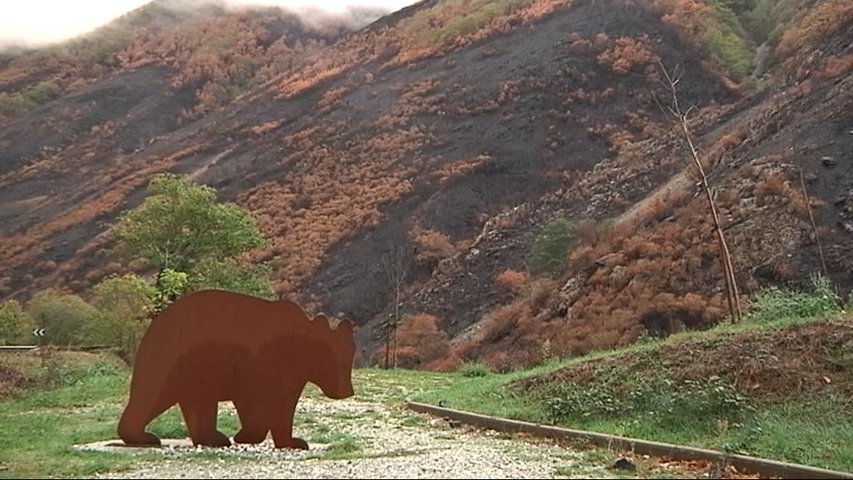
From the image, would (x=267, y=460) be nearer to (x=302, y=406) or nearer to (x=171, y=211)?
(x=302, y=406)

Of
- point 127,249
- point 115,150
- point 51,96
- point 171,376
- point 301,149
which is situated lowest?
point 171,376

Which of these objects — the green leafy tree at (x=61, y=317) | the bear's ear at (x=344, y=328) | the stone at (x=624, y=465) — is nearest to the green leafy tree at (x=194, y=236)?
the green leafy tree at (x=61, y=317)

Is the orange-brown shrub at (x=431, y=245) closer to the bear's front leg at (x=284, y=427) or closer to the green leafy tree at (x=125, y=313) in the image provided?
the green leafy tree at (x=125, y=313)

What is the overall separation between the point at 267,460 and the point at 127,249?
27.3m

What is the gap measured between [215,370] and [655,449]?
18.0ft

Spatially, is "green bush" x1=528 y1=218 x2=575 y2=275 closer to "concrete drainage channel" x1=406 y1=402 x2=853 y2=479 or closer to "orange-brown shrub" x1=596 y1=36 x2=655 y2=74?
"concrete drainage channel" x1=406 y1=402 x2=853 y2=479

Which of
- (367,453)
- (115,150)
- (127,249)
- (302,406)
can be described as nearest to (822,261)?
(302,406)

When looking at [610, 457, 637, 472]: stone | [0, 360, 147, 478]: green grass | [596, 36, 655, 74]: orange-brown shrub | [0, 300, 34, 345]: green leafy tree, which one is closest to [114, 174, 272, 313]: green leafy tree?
[0, 360, 147, 478]: green grass

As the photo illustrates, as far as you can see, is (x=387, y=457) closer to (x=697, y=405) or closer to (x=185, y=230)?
(x=697, y=405)

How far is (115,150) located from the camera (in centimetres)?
10075

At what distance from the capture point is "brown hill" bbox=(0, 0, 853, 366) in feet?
96.6

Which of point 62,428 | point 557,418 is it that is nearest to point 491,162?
point 557,418

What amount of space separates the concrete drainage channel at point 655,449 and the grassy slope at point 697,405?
17.9 inches

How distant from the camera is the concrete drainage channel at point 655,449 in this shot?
27.3ft
